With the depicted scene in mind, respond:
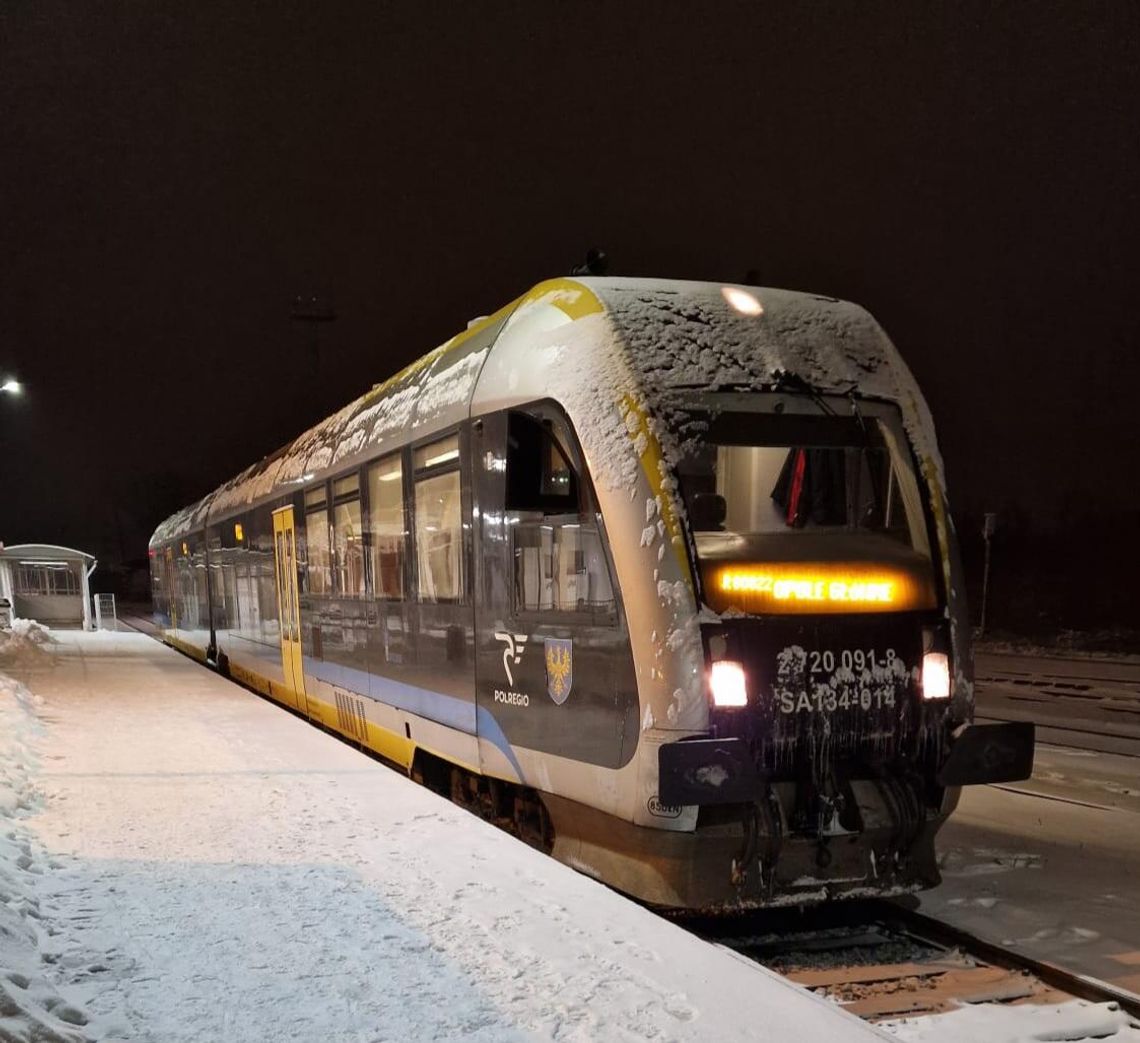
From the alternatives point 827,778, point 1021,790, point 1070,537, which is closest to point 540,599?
point 827,778

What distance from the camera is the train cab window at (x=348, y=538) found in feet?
27.3

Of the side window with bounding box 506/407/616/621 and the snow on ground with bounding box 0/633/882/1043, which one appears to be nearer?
the snow on ground with bounding box 0/633/882/1043

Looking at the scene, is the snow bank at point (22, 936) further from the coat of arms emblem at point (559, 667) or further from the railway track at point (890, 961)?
the railway track at point (890, 961)

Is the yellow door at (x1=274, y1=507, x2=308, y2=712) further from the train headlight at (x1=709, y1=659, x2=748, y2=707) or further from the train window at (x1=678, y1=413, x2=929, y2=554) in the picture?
the train headlight at (x1=709, y1=659, x2=748, y2=707)

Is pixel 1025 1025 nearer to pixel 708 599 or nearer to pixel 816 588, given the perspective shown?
pixel 816 588

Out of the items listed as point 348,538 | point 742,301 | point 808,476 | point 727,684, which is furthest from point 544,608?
point 348,538

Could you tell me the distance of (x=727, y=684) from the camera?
437 centimetres

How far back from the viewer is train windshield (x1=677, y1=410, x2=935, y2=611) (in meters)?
4.57

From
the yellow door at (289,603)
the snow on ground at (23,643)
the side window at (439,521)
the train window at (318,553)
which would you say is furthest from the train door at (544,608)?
the snow on ground at (23,643)

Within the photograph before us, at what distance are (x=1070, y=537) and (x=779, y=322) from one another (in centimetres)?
3884

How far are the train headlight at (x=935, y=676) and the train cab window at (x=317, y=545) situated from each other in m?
6.15

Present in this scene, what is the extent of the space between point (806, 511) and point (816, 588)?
66 centimetres

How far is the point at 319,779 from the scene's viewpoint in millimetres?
6887

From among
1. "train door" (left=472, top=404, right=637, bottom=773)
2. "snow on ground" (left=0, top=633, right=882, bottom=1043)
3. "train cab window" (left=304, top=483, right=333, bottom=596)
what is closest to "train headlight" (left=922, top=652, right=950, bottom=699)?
"train door" (left=472, top=404, right=637, bottom=773)
